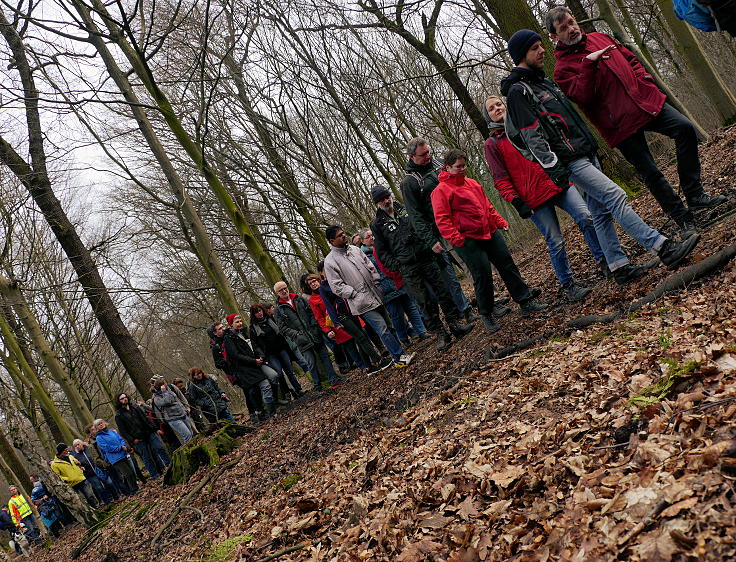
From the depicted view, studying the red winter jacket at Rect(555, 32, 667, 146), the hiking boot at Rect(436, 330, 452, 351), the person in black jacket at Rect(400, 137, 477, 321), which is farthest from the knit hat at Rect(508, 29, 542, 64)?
the hiking boot at Rect(436, 330, 452, 351)

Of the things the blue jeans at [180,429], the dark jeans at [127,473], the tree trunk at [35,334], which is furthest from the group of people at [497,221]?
the tree trunk at [35,334]

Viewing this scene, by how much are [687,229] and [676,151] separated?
0.73 metres

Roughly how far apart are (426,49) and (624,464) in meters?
10.9

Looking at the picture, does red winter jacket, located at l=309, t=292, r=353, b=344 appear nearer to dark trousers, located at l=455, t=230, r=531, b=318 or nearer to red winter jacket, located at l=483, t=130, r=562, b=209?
dark trousers, located at l=455, t=230, r=531, b=318

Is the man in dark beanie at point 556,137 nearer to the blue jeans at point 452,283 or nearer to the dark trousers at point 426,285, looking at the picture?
the dark trousers at point 426,285

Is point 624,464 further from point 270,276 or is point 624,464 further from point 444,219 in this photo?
point 270,276

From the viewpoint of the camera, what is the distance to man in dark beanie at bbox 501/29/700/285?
4906 mm

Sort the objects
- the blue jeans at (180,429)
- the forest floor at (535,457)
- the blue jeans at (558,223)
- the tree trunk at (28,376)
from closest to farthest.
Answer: the forest floor at (535,457) → the blue jeans at (558,223) → the blue jeans at (180,429) → the tree trunk at (28,376)

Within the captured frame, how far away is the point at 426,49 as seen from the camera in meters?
11.8

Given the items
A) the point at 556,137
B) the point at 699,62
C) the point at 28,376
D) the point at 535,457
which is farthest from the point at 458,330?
the point at 28,376

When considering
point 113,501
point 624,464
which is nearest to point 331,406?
point 624,464

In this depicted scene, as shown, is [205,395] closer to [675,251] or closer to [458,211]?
[458,211]

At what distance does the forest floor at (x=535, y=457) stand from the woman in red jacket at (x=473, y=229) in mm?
428

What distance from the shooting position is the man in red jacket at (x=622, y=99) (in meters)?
4.86
